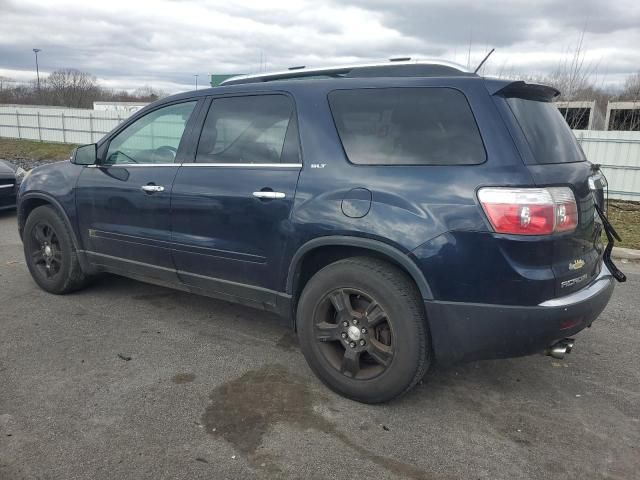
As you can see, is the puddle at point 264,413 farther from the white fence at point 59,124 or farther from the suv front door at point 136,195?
the white fence at point 59,124

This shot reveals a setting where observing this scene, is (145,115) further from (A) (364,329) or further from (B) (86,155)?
(A) (364,329)

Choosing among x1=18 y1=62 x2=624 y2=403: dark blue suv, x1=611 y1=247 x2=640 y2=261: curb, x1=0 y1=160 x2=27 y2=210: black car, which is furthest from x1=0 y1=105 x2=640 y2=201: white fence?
x1=0 y1=160 x2=27 y2=210: black car

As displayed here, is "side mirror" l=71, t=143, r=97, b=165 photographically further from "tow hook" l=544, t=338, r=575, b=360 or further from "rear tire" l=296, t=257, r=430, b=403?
"tow hook" l=544, t=338, r=575, b=360

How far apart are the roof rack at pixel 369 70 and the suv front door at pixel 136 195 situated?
63cm

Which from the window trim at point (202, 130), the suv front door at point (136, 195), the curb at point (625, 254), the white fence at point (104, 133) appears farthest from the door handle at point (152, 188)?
the white fence at point (104, 133)

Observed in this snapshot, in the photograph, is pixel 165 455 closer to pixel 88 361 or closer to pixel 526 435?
pixel 88 361

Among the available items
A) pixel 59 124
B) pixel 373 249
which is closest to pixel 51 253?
pixel 373 249

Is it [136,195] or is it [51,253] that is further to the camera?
[51,253]

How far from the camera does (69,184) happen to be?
14.9 ft

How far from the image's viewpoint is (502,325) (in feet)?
8.73

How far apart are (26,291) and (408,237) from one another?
404 centimetres

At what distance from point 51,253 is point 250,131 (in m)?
2.57

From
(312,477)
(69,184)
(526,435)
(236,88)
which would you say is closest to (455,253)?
(526,435)

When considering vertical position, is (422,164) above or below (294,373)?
above
